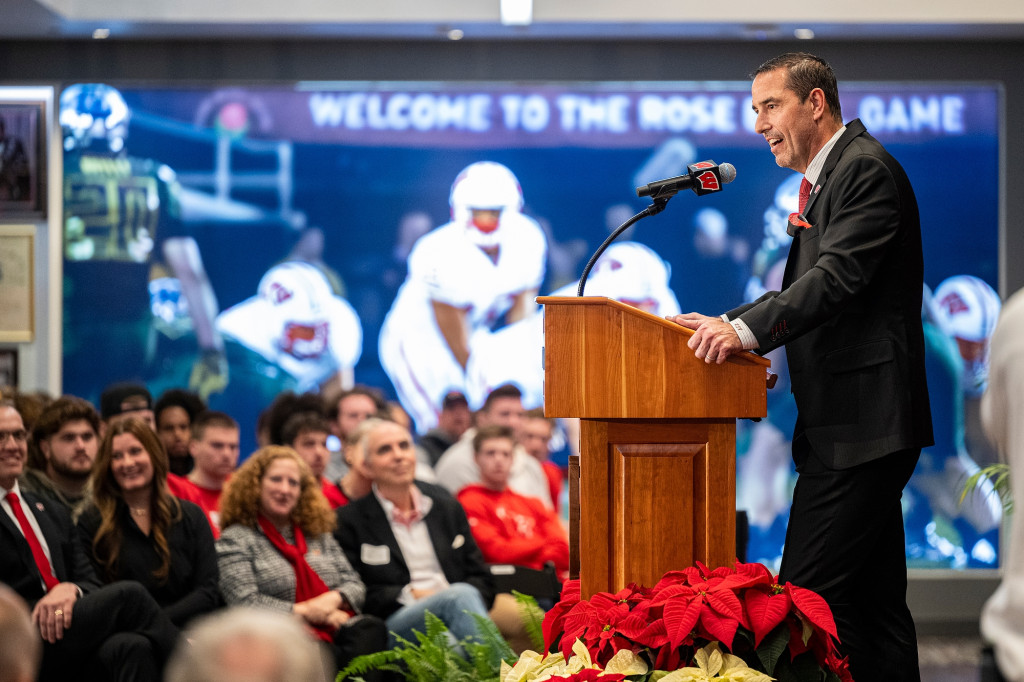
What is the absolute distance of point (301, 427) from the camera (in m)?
4.89

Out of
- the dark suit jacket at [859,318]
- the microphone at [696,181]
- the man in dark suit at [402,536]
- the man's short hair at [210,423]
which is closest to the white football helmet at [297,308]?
the man's short hair at [210,423]

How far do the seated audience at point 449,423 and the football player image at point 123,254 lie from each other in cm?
128

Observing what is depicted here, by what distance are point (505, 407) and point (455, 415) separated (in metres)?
0.45

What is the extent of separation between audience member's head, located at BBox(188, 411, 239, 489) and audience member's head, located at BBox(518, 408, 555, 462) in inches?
65.4

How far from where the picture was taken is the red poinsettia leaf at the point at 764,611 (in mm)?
2010

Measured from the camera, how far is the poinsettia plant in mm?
2020

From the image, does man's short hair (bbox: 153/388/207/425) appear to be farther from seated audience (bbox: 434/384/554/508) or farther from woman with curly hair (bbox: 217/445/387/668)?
woman with curly hair (bbox: 217/445/387/668)

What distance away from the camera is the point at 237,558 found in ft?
12.6

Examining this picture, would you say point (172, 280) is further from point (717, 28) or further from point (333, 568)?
point (717, 28)

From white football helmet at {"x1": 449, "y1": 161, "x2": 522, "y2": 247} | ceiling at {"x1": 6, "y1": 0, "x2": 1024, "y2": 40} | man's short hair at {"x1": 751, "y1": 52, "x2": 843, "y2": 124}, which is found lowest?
man's short hair at {"x1": 751, "y1": 52, "x2": 843, "y2": 124}

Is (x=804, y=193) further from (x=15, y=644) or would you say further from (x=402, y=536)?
(x=402, y=536)

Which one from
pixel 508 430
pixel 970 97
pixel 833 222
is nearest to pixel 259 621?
pixel 833 222

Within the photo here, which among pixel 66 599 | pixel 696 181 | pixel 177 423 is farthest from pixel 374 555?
pixel 696 181

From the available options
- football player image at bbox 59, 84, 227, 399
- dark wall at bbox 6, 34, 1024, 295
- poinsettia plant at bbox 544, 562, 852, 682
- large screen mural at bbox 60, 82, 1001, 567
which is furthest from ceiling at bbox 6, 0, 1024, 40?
poinsettia plant at bbox 544, 562, 852, 682
